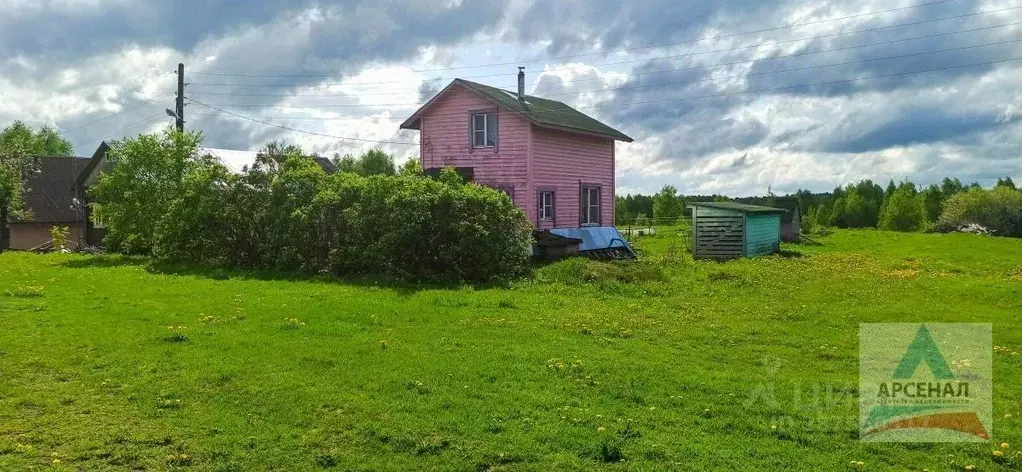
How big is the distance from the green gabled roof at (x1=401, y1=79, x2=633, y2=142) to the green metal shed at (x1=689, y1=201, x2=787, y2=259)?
4971 mm

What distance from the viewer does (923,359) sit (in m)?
9.45

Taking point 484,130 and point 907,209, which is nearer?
point 484,130

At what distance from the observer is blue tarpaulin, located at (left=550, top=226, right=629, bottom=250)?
1067 inches

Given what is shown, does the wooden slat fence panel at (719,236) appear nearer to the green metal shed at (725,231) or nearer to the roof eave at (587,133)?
the green metal shed at (725,231)

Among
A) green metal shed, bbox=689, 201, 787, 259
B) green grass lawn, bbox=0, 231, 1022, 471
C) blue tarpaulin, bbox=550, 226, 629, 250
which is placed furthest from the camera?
green metal shed, bbox=689, 201, 787, 259

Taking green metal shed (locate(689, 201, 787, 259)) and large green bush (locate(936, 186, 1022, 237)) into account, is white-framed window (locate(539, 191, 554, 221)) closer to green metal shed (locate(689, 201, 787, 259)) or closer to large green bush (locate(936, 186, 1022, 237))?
green metal shed (locate(689, 201, 787, 259))

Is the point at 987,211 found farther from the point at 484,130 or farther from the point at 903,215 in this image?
the point at 484,130

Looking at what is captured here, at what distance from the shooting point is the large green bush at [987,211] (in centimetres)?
5406

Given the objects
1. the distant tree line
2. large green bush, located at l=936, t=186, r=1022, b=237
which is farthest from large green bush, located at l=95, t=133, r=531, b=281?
large green bush, located at l=936, t=186, r=1022, b=237

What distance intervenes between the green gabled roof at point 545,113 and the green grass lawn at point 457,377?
1086 cm

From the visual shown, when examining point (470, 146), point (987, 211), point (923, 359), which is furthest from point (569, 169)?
point (987, 211)

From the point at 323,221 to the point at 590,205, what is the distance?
41.6 ft

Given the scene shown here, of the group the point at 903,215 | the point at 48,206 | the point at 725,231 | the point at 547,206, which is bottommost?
the point at 725,231

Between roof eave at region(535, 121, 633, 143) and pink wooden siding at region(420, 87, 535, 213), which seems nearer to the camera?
roof eave at region(535, 121, 633, 143)
